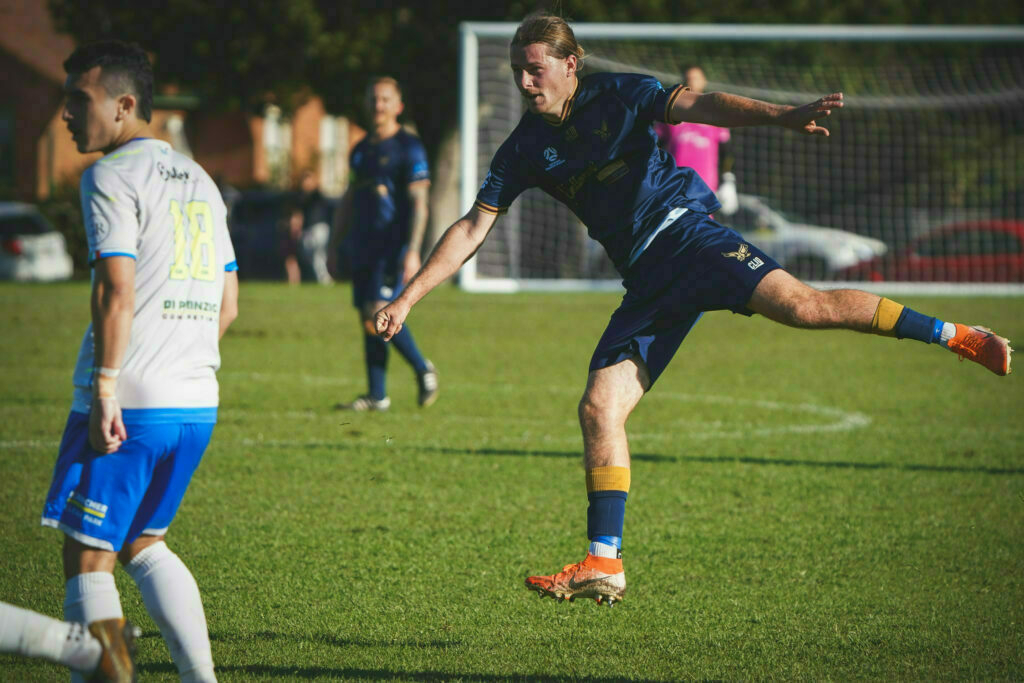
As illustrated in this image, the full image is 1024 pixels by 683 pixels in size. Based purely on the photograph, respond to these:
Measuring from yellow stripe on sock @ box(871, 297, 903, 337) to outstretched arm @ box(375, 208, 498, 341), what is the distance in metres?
1.47

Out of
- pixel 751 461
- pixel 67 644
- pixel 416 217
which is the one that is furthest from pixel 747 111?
pixel 416 217

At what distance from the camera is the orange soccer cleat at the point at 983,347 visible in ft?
14.0

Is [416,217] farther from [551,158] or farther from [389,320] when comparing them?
[389,320]

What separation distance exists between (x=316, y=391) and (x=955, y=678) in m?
7.44

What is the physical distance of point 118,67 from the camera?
3.49m

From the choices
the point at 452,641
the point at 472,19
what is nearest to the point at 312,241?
the point at 472,19

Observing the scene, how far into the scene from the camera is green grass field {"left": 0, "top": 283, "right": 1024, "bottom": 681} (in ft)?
14.4

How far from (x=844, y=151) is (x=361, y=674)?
2483cm

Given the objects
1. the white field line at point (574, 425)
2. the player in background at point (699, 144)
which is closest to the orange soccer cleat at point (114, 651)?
the white field line at point (574, 425)

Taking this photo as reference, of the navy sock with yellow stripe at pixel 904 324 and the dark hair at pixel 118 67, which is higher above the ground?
the dark hair at pixel 118 67

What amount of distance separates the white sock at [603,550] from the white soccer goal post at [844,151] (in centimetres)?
1309

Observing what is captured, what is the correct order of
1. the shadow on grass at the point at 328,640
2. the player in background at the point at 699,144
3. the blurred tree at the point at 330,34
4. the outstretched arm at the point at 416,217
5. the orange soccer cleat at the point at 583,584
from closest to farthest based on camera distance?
1. the orange soccer cleat at the point at 583,584
2. the shadow on grass at the point at 328,640
3. the outstretched arm at the point at 416,217
4. the player in background at the point at 699,144
5. the blurred tree at the point at 330,34

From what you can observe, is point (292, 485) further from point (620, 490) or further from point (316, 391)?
point (316, 391)

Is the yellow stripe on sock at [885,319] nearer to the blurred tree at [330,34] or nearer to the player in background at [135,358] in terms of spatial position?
the player in background at [135,358]
